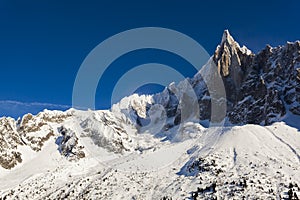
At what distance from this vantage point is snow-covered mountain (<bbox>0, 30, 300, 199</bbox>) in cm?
6975

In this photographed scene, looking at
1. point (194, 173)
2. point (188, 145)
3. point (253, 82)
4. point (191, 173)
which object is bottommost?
point (194, 173)

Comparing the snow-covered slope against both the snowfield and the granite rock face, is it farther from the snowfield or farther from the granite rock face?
the granite rock face

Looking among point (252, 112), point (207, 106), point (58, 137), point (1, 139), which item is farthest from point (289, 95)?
point (1, 139)

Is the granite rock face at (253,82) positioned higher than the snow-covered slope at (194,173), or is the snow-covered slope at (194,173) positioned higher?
the granite rock face at (253,82)

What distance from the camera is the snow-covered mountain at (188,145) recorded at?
6975 cm

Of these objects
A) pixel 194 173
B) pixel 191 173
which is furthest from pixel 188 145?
pixel 194 173

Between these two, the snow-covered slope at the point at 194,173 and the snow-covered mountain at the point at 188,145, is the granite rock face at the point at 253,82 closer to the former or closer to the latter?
the snow-covered mountain at the point at 188,145

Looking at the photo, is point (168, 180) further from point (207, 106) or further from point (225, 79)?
point (225, 79)


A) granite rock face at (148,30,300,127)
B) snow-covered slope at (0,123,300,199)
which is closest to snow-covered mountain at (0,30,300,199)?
snow-covered slope at (0,123,300,199)

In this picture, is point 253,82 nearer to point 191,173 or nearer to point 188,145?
point 188,145

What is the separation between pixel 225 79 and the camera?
15612 cm

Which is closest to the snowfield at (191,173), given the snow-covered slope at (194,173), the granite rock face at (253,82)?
the snow-covered slope at (194,173)

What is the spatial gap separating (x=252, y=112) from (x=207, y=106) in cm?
3154

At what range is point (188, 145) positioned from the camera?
104312mm
